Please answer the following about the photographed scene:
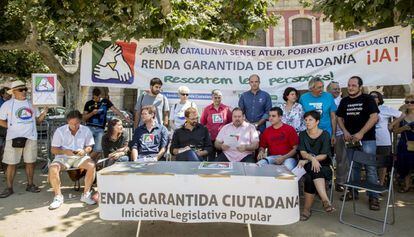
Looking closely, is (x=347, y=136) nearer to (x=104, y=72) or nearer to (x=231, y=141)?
(x=231, y=141)

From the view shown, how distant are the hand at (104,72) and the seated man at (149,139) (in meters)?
1.76

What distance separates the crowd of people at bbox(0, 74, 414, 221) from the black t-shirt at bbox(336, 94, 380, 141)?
0.01 m

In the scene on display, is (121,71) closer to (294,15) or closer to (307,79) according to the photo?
(307,79)

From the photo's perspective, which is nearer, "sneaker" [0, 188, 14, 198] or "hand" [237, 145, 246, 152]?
"hand" [237, 145, 246, 152]

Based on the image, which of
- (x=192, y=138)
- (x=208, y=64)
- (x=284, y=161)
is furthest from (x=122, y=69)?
(x=284, y=161)

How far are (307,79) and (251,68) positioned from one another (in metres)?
1.09

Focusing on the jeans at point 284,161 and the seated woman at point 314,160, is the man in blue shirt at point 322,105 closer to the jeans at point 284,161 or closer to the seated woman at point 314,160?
the seated woman at point 314,160

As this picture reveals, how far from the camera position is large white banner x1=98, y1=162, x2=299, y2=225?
4.05 meters

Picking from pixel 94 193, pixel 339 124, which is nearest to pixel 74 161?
pixel 94 193

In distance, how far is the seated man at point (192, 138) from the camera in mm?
6227

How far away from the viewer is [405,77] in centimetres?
688

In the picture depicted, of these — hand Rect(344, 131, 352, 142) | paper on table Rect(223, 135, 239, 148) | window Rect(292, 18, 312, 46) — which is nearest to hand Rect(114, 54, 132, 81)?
paper on table Rect(223, 135, 239, 148)

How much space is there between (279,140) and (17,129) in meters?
4.42

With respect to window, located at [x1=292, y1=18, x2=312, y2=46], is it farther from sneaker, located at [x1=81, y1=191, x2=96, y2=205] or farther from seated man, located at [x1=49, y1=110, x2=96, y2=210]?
sneaker, located at [x1=81, y1=191, x2=96, y2=205]
